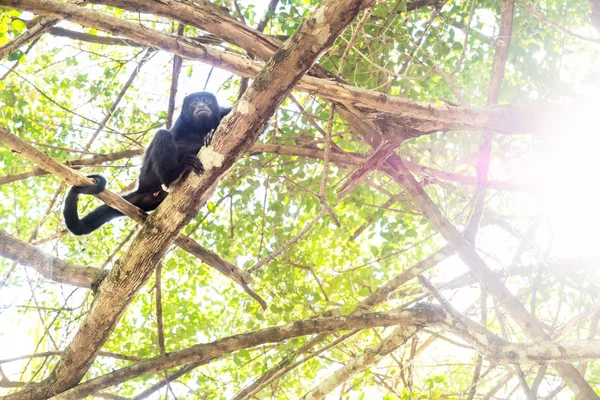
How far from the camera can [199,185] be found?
3.01 metres

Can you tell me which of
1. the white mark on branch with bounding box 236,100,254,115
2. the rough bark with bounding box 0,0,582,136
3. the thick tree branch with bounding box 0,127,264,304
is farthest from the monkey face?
the white mark on branch with bounding box 236,100,254,115

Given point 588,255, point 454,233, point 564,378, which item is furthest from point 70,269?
point 588,255

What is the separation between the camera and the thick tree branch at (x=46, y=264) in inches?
126

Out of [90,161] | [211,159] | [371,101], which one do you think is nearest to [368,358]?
[371,101]

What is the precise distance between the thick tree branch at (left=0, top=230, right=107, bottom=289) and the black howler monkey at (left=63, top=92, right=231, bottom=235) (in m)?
0.48

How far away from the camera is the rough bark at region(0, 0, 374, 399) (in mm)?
2559

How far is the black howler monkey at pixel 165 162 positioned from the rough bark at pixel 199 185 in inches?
7.6

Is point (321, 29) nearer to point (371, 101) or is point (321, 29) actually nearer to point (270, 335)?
point (371, 101)

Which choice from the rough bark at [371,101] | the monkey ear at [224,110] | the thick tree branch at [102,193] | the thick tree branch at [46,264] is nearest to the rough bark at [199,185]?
the rough bark at [371,101]

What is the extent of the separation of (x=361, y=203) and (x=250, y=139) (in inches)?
107

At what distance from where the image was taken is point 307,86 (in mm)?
3285

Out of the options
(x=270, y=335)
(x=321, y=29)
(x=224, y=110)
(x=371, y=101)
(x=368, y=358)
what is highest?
(x=224, y=110)

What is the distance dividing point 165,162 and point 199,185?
1.01 meters

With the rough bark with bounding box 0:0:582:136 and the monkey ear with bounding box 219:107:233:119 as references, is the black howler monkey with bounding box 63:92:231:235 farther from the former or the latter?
the rough bark with bounding box 0:0:582:136
